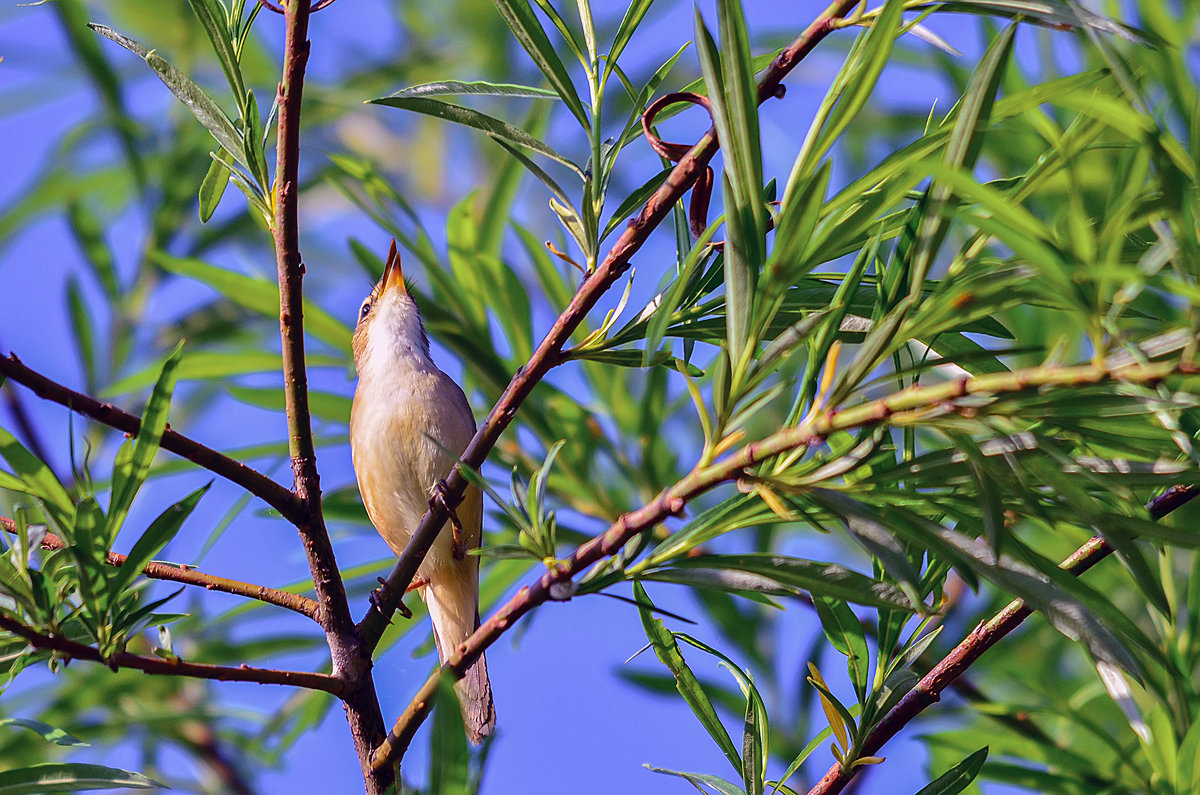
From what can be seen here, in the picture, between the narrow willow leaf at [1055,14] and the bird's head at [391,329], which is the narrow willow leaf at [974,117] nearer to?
the narrow willow leaf at [1055,14]

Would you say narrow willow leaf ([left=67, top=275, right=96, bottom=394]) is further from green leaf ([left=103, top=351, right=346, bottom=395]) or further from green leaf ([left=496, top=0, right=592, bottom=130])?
green leaf ([left=496, top=0, right=592, bottom=130])

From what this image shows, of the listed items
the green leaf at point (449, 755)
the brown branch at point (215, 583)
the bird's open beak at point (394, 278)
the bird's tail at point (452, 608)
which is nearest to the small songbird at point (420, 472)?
the bird's tail at point (452, 608)

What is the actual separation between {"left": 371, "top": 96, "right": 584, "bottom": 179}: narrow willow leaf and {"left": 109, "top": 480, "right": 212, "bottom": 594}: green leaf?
0.53 m

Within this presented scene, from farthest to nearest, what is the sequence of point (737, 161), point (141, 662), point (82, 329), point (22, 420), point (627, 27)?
point (82, 329)
point (22, 420)
point (627, 27)
point (141, 662)
point (737, 161)

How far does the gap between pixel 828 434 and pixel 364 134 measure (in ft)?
19.4

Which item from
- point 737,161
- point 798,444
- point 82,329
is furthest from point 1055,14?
point 82,329

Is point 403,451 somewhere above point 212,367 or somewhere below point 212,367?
below

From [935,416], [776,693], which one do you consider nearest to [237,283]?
[776,693]

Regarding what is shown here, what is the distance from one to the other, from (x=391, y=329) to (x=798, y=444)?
2969 millimetres

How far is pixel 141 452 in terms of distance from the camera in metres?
1.22

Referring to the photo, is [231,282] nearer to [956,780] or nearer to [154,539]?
[154,539]

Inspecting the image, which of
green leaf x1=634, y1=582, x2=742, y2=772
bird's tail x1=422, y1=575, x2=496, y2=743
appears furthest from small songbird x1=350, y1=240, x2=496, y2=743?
green leaf x1=634, y1=582, x2=742, y2=772

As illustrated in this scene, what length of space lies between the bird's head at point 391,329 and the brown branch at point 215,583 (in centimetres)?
201

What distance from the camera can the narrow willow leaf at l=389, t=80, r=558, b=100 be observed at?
131cm
